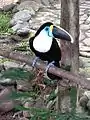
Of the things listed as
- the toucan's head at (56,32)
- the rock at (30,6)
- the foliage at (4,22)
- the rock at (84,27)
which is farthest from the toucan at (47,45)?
the rock at (30,6)

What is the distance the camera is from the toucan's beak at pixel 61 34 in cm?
212

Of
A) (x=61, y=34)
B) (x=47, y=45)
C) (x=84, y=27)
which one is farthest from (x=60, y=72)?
(x=84, y=27)

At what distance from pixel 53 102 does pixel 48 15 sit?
374cm

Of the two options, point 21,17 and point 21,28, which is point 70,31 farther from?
point 21,17

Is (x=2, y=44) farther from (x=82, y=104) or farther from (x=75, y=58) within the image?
(x=75, y=58)

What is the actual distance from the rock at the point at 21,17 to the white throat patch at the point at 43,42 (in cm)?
345

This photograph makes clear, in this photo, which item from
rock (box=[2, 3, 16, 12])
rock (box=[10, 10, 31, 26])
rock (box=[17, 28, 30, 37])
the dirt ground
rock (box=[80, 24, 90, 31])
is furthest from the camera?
rock (box=[2, 3, 16, 12])

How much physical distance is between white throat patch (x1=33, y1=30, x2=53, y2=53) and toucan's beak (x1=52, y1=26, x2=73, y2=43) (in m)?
0.09

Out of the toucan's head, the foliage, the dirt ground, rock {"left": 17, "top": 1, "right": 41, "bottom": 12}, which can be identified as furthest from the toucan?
rock {"left": 17, "top": 1, "right": 41, "bottom": 12}

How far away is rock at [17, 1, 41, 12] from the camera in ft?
21.3

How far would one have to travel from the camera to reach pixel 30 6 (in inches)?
260

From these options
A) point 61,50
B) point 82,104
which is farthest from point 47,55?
point 82,104

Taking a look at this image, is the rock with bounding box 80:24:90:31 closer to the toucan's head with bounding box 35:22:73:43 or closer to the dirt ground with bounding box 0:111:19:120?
the dirt ground with bounding box 0:111:19:120

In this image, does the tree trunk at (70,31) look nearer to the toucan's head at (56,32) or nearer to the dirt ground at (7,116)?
the toucan's head at (56,32)
